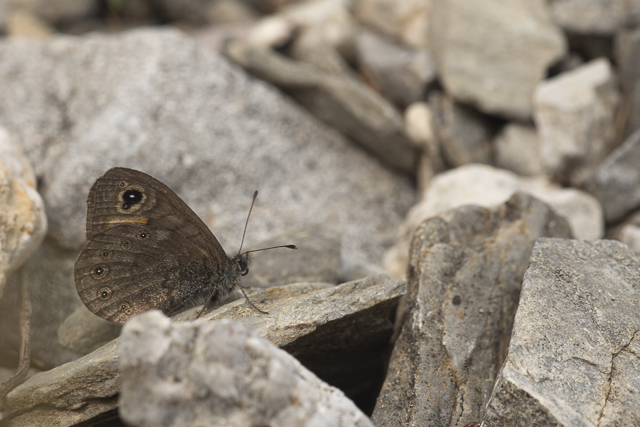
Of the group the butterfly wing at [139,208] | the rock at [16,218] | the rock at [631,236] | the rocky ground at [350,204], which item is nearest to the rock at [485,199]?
the rocky ground at [350,204]

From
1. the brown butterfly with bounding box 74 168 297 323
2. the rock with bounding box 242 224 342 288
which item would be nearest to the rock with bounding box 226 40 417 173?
the rock with bounding box 242 224 342 288

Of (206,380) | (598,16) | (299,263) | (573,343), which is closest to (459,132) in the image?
(598,16)

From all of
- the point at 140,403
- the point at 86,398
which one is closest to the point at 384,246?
the point at 86,398

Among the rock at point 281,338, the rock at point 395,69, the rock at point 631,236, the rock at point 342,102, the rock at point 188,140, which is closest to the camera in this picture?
the rock at point 281,338

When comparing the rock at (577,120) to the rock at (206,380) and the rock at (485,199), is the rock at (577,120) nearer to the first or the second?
the rock at (485,199)

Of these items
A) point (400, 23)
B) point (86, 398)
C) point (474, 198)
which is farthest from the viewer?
point (400, 23)

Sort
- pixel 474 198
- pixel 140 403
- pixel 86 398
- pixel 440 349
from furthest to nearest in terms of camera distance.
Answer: pixel 474 198 < pixel 440 349 < pixel 86 398 < pixel 140 403

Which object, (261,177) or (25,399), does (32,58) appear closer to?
(261,177)
